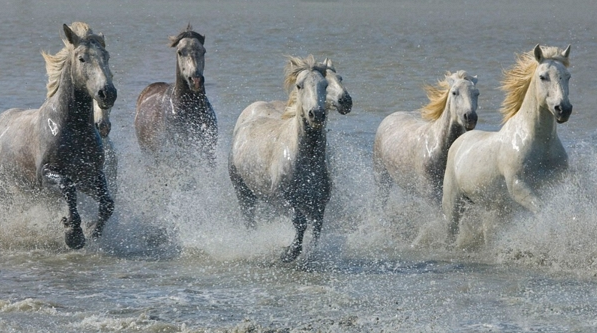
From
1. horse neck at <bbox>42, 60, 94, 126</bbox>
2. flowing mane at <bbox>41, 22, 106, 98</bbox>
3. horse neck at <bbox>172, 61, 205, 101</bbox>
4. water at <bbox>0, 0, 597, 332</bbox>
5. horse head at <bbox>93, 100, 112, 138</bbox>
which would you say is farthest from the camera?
horse neck at <bbox>172, 61, 205, 101</bbox>

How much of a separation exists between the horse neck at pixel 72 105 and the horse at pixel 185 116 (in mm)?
1664

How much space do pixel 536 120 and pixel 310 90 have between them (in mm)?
1615

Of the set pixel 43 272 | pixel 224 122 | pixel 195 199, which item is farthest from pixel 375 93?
pixel 43 272

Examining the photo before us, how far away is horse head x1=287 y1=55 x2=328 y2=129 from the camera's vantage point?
798 centimetres

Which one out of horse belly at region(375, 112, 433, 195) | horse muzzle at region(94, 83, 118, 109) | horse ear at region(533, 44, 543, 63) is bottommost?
horse belly at region(375, 112, 433, 195)

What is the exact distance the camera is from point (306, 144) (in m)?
8.35

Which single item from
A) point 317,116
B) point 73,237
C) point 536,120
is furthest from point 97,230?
point 536,120

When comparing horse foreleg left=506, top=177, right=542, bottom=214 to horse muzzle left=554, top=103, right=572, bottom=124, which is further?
horse foreleg left=506, top=177, right=542, bottom=214

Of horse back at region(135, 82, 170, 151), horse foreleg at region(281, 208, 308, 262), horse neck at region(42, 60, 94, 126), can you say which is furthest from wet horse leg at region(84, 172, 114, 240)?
horse back at region(135, 82, 170, 151)

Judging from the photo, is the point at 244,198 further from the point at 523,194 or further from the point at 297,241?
the point at 523,194

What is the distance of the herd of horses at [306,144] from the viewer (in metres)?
8.27

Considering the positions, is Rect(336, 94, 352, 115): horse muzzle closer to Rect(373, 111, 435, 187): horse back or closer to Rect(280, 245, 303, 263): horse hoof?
Rect(280, 245, 303, 263): horse hoof

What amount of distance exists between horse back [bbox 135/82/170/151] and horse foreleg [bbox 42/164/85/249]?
219cm

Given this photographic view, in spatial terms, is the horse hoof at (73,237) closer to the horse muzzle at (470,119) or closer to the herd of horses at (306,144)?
the herd of horses at (306,144)
